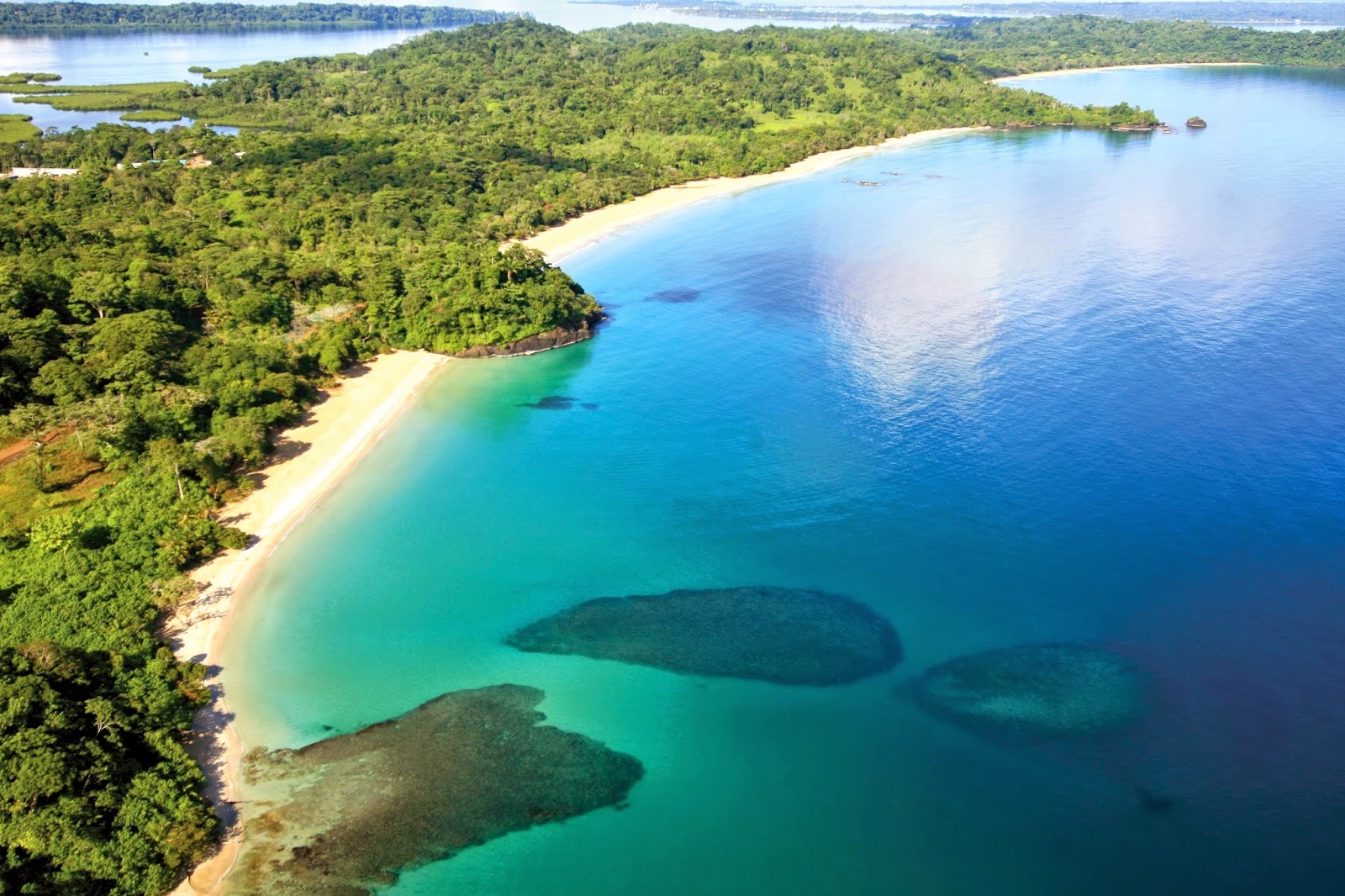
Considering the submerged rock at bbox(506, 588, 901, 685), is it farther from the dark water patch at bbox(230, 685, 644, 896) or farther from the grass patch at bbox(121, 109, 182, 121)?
the grass patch at bbox(121, 109, 182, 121)

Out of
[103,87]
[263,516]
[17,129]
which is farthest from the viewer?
[103,87]

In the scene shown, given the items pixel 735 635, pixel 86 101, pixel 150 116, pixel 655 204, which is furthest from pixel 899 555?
pixel 86 101

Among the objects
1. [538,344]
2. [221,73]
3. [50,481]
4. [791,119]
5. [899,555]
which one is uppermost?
[221,73]

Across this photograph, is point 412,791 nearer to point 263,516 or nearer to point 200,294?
point 263,516

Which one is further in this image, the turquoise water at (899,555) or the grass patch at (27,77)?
the grass patch at (27,77)

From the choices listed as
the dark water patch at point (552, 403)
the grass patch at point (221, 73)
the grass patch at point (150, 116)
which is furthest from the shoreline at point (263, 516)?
the grass patch at point (221, 73)

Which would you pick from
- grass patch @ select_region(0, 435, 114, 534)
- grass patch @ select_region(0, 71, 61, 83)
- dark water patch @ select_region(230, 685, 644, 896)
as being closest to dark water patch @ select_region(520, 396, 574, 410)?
grass patch @ select_region(0, 435, 114, 534)

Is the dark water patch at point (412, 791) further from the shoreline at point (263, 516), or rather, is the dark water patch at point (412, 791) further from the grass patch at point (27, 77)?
the grass patch at point (27, 77)
